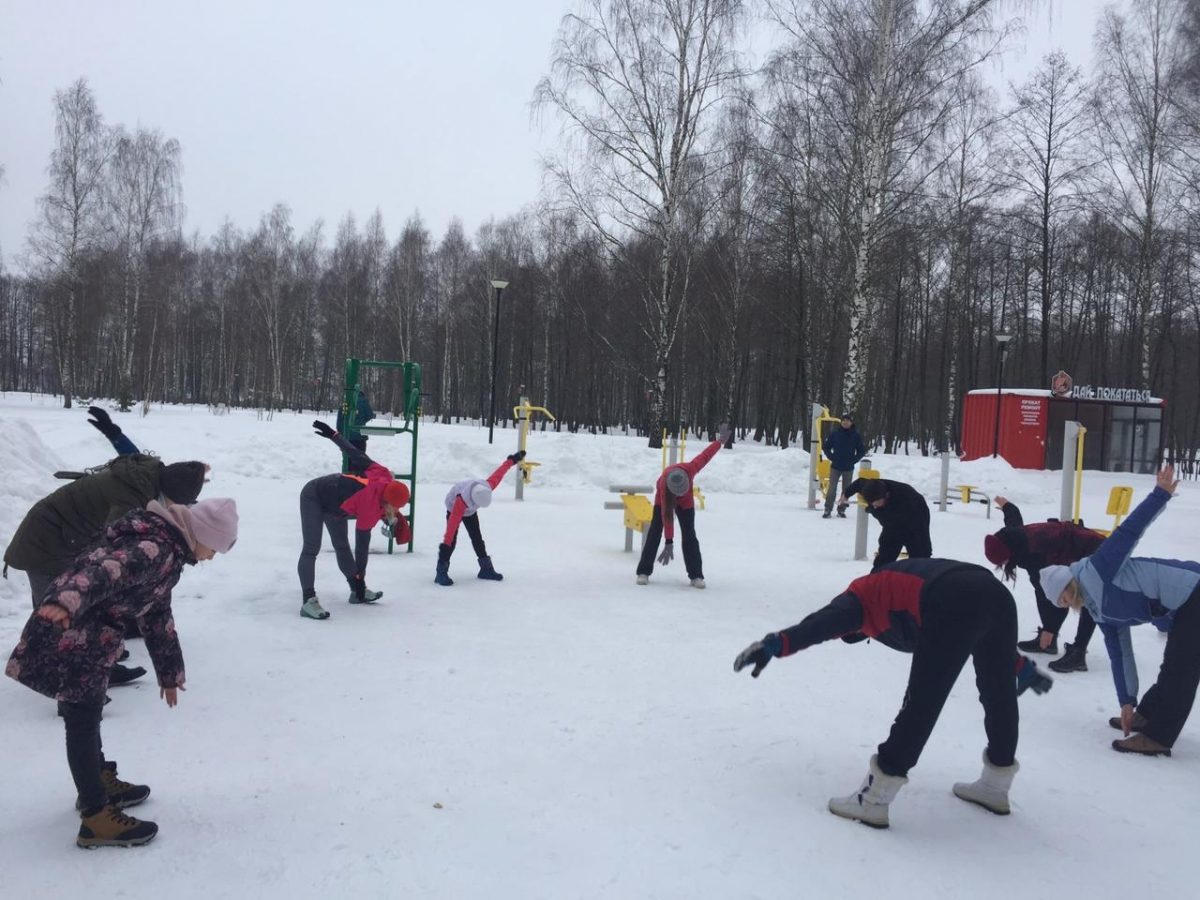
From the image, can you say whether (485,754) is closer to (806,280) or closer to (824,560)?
(824,560)

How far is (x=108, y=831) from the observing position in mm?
3096

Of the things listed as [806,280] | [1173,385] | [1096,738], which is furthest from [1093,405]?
[1096,738]

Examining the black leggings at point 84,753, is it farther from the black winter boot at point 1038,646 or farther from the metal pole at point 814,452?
the metal pole at point 814,452

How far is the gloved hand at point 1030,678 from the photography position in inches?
144

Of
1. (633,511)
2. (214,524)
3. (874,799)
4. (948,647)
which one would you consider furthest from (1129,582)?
(633,511)

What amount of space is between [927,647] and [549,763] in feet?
5.78

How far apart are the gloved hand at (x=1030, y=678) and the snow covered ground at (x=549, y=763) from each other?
0.53m

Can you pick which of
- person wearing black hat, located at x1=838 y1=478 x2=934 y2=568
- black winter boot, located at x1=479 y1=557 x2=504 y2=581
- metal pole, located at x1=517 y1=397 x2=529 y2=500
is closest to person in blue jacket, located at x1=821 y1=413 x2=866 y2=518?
metal pole, located at x1=517 y1=397 x2=529 y2=500

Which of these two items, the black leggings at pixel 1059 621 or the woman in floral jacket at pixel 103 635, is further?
the black leggings at pixel 1059 621

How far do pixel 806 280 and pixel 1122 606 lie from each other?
29.8 meters

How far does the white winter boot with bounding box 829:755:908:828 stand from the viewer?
135 inches

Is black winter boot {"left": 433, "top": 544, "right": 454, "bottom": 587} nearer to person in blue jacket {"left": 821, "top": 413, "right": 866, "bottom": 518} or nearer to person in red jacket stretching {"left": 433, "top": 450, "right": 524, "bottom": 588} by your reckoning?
person in red jacket stretching {"left": 433, "top": 450, "right": 524, "bottom": 588}

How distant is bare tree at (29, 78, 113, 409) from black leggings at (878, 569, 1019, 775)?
34086 mm

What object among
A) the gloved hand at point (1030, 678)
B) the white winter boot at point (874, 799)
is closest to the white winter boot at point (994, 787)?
the gloved hand at point (1030, 678)
